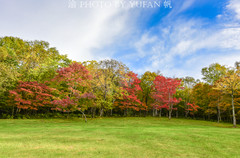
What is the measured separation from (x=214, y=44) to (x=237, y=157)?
22961 millimetres

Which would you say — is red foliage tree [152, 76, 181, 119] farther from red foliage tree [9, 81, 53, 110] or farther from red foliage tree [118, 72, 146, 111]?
red foliage tree [9, 81, 53, 110]

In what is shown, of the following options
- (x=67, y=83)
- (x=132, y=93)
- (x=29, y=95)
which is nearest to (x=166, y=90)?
(x=132, y=93)

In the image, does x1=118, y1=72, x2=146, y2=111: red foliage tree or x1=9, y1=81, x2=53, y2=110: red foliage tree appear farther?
x1=118, y1=72, x2=146, y2=111: red foliage tree

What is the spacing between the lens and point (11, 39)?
108 ft

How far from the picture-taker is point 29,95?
2572 cm

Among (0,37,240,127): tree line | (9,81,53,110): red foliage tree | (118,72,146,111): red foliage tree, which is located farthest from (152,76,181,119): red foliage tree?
(9,81,53,110): red foliage tree

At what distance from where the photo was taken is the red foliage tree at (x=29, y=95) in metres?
23.4

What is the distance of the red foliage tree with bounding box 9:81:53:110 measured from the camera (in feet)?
76.9

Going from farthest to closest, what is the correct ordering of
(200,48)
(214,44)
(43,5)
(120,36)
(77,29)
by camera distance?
(120,36) < (200,48) < (214,44) < (77,29) < (43,5)

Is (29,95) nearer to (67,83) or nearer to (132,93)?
(67,83)

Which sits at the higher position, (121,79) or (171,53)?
(171,53)

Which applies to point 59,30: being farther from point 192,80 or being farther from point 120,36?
point 192,80

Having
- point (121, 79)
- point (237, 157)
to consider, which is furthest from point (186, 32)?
point (237, 157)

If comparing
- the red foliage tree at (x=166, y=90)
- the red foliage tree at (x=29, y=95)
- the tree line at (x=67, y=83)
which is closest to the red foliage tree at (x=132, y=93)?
the tree line at (x=67, y=83)
